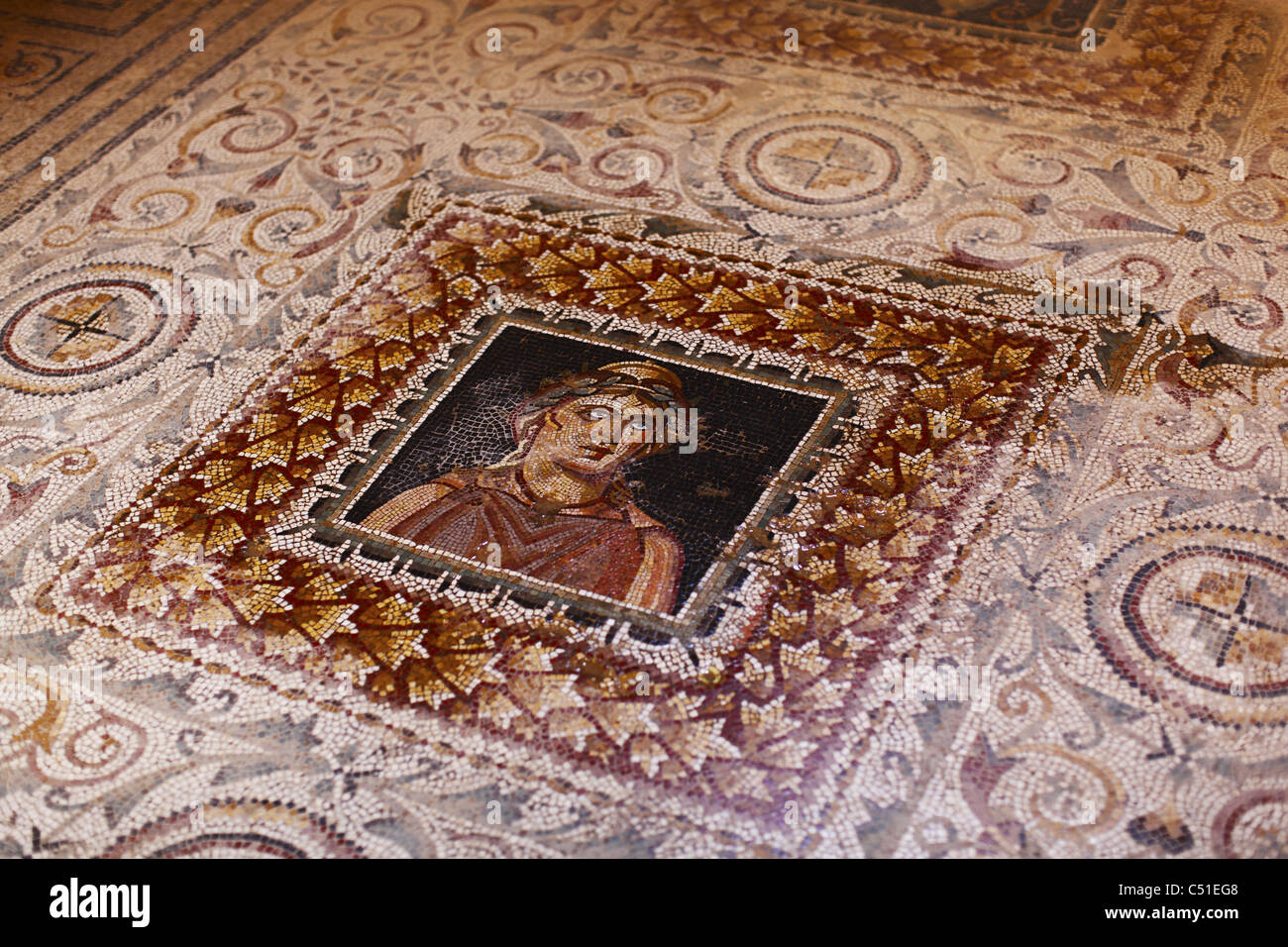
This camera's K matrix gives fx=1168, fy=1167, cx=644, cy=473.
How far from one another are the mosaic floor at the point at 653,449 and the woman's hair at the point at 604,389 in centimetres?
1

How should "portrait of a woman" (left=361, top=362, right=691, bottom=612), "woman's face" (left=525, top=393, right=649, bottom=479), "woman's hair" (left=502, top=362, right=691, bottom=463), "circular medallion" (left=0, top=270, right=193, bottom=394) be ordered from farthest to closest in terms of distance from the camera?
"circular medallion" (left=0, top=270, right=193, bottom=394)
"woman's hair" (left=502, top=362, right=691, bottom=463)
"woman's face" (left=525, top=393, right=649, bottom=479)
"portrait of a woman" (left=361, top=362, right=691, bottom=612)

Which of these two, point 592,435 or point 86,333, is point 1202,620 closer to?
point 592,435

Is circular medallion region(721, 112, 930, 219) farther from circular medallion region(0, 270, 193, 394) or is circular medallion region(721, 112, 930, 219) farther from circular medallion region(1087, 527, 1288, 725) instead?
circular medallion region(0, 270, 193, 394)

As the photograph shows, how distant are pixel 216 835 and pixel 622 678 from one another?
0.67m

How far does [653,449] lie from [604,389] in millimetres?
209

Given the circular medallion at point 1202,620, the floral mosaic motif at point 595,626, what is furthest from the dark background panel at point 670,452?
the circular medallion at point 1202,620

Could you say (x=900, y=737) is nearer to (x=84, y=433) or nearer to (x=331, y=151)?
(x=84, y=433)

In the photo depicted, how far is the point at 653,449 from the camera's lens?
7.72 feet

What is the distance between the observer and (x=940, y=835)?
1.73 meters

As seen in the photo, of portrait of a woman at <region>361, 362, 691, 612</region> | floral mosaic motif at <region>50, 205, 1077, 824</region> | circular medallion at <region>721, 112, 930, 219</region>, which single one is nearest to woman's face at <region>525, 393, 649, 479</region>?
portrait of a woman at <region>361, 362, 691, 612</region>

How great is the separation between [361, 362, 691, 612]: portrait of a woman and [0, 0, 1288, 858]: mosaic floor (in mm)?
10

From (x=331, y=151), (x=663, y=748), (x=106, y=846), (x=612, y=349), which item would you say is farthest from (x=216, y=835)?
(x=331, y=151)

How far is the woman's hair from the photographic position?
243cm

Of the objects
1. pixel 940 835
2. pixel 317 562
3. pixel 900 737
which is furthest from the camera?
pixel 317 562
